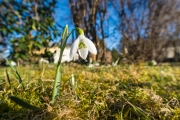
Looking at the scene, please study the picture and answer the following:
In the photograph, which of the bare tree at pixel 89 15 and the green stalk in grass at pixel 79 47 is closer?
the green stalk in grass at pixel 79 47

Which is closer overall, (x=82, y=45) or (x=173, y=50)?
(x=82, y=45)

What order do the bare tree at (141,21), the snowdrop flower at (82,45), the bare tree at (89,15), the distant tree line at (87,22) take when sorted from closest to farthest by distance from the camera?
the snowdrop flower at (82,45) → the distant tree line at (87,22) → the bare tree at (89,15) → the bare tree at (141,21)

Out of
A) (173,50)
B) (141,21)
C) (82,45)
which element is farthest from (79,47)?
(173,50)

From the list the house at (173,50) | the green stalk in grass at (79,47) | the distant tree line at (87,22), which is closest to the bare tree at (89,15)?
the distant tree line at (87,22)

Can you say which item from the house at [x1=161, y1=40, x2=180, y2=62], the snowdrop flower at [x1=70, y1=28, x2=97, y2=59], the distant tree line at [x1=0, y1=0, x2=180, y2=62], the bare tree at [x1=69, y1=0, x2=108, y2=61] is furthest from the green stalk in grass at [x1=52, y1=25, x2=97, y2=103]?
the house at [x1=161, y1=40, x2=180, y2=62]

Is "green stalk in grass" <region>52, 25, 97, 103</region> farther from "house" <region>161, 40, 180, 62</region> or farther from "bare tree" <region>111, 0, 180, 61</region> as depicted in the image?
"house" <region>161, 40, 180, 62</region>

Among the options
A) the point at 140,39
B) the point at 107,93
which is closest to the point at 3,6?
the point at 107,93

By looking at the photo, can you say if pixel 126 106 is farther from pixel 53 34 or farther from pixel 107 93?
pixel 53 34

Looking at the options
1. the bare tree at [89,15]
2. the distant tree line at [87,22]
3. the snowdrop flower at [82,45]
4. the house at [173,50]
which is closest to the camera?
the snowdrop flower at [82,45]

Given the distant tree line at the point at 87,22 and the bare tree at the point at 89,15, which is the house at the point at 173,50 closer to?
the distant tree line at the point at 87,22

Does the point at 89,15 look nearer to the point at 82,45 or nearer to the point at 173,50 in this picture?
the point at 82,45

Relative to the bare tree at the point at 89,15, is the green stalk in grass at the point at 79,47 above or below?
below
